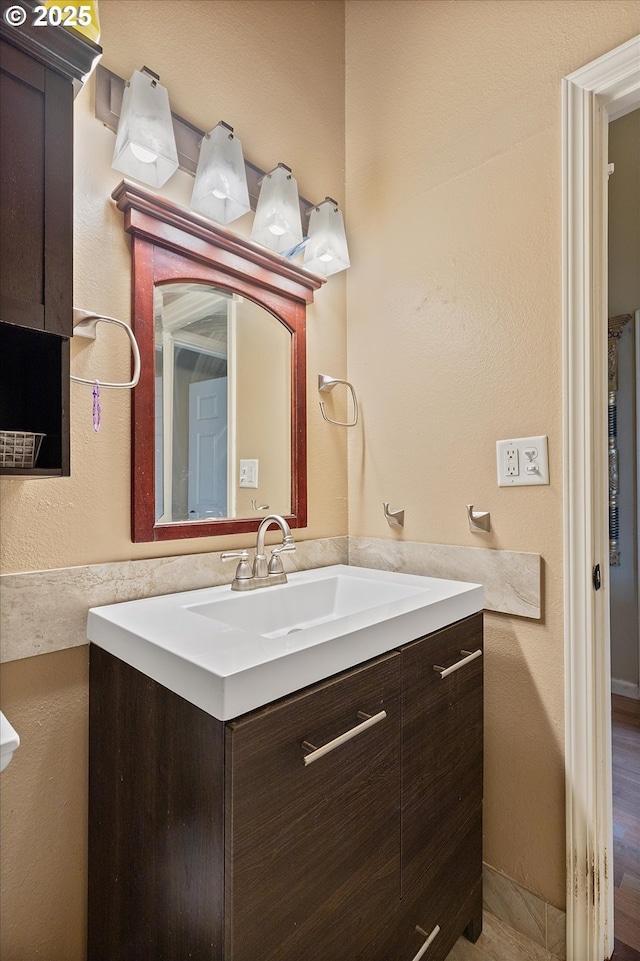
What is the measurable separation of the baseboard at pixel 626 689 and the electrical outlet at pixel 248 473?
2.43 m

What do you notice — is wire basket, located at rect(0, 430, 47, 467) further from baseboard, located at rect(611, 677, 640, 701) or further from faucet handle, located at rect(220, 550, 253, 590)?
baseboard, located at rect(611, 677, 640, 701)

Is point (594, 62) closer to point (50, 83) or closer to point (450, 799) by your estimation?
point (50, 83)

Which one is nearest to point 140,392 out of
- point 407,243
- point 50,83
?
point 50,83

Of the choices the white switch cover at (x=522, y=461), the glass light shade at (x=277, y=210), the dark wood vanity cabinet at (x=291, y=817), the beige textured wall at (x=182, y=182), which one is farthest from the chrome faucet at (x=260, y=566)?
the glass light shade at (x=277, y=210)

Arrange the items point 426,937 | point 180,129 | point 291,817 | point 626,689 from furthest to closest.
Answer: point 626,689 → point 180,129 → point 426,937 → point 291,817

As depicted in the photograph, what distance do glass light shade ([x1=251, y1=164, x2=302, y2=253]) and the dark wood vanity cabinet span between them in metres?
1.16

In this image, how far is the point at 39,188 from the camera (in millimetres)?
791

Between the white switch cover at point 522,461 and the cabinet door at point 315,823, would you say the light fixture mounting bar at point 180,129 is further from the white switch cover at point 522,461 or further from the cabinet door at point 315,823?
the cabinet door at point 315,823

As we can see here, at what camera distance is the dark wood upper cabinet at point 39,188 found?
76cm

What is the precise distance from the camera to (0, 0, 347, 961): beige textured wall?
0.96m

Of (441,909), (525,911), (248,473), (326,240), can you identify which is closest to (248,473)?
(248,473)

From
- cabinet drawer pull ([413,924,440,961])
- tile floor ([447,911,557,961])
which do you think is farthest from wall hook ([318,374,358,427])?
tile floor ([447,911,557,961])

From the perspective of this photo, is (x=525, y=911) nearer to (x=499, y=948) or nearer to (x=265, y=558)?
(x=499, y=948)

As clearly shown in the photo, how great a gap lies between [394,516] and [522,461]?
1.41 feet
